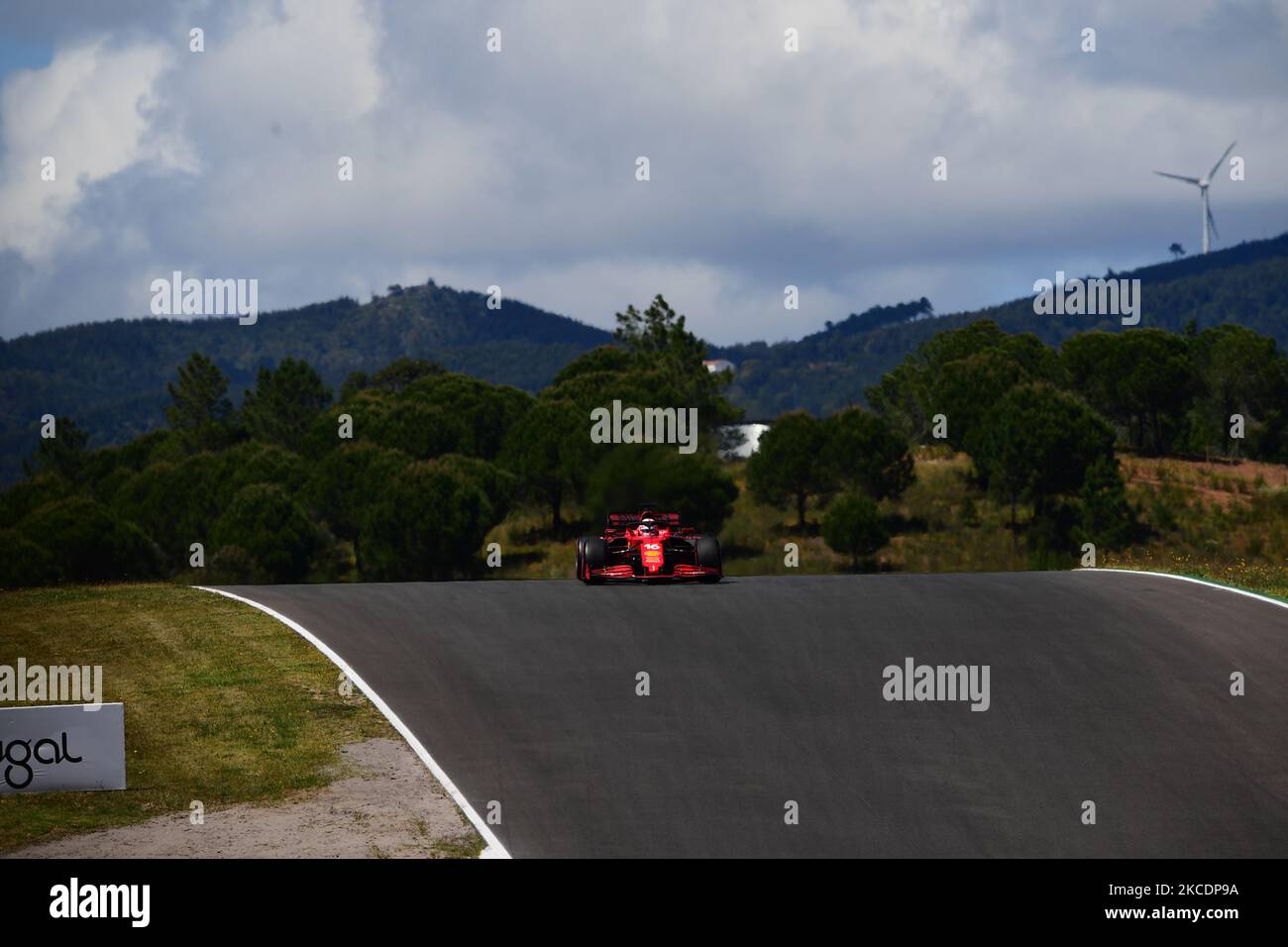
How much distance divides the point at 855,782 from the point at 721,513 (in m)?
47.0

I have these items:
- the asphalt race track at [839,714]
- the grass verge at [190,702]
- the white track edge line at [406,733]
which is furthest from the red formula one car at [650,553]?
the grass verge at [190,702]

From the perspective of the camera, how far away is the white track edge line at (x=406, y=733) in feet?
42.5

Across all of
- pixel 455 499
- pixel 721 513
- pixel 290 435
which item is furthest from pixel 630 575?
pixel 290 435

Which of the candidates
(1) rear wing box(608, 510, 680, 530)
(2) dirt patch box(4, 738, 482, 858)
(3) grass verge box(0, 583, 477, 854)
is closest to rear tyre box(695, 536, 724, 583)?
(1) rear wing box(608, 510, 680, 530)

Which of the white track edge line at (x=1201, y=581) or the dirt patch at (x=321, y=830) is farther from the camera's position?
the white track edge line at (x=1201, y=581)

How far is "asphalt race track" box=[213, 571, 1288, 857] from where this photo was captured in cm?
1370

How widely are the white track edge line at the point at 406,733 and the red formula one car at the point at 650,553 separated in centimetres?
616

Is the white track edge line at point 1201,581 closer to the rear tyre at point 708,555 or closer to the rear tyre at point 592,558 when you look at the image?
the rear tyre at point 708,555

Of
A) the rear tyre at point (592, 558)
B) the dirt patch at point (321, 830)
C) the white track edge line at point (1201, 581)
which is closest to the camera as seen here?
the dirt patch at point (321, 830)

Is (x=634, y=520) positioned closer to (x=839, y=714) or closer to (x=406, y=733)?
(x=839, y=714)

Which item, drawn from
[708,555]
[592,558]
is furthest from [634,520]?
[708,555]

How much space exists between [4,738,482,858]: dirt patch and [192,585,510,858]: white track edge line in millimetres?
113

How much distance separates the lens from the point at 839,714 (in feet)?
58.5
